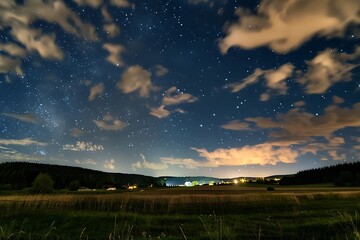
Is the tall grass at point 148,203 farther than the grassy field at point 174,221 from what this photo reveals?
Yes

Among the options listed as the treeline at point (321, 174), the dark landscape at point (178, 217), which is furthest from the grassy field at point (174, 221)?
the treeline at point (321, 174)

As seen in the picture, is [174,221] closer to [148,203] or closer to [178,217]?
[178,217]

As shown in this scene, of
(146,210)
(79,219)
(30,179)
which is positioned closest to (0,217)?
(79,219)

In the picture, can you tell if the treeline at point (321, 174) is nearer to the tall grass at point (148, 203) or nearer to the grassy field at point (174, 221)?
the tall grass at point (148, 203)

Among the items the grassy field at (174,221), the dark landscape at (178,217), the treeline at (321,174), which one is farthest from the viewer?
the treeline at (321,174)

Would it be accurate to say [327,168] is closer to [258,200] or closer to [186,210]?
[258,200]

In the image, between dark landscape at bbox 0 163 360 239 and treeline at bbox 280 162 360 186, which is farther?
treeline at bbox 280 162 360 186

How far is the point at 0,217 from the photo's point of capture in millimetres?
25531

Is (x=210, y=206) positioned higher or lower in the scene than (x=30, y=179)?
lower

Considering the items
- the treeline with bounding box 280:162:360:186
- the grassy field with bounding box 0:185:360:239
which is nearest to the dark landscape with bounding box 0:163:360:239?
the grassy field with bounding box 0:185:360:239

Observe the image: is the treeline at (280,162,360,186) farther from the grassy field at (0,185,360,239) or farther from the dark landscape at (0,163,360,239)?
the grassy field at (0,185,360,239)

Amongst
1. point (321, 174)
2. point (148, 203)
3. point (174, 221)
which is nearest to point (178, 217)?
point (174, 221)

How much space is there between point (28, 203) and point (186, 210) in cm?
1758

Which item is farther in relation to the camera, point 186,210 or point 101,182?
point 101,182
